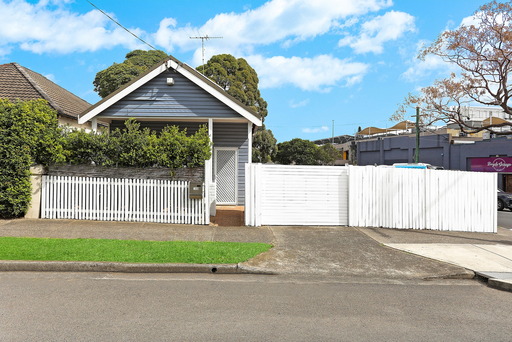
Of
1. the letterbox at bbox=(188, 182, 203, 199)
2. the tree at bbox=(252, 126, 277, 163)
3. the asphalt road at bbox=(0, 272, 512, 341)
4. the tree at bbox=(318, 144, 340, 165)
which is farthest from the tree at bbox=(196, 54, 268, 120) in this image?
the asphalt road at bbox=(0, 272, 512, 341)

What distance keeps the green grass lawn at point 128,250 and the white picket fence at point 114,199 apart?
223 cm

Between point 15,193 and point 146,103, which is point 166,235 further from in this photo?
point 146,103

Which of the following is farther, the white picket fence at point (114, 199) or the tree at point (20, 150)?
the white picket fence at point (114, 199)

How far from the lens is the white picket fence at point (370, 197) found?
35.1 ft

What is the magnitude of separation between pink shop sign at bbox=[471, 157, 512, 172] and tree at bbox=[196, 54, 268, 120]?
1871 cm

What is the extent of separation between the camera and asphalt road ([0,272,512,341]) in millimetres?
4125

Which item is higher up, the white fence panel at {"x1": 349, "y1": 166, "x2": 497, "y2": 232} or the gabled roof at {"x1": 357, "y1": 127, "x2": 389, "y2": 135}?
the gabled roof at {"x1": 357, "y1": 127, "x2": 389, "y2": 135}

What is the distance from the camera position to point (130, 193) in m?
10.3

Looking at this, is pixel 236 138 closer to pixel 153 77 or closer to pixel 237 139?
pixel 237 139

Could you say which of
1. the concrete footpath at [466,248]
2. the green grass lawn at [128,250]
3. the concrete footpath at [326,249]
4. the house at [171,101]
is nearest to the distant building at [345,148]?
the house at [171,101]

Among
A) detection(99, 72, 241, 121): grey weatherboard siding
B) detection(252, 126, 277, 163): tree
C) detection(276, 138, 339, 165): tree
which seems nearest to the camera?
detection(99, 72, 241, 121): grey weatherboard siding

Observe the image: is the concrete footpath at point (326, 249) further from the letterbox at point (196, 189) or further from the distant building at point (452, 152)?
the distant building at point (452, 152)

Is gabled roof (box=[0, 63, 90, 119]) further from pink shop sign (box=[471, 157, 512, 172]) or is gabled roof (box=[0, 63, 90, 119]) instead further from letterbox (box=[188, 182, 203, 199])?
pink shop sign (box=[471, 157, 512, 172])

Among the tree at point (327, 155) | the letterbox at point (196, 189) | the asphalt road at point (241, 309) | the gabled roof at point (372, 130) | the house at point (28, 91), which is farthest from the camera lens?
the gabled roof at point (372, 130)
